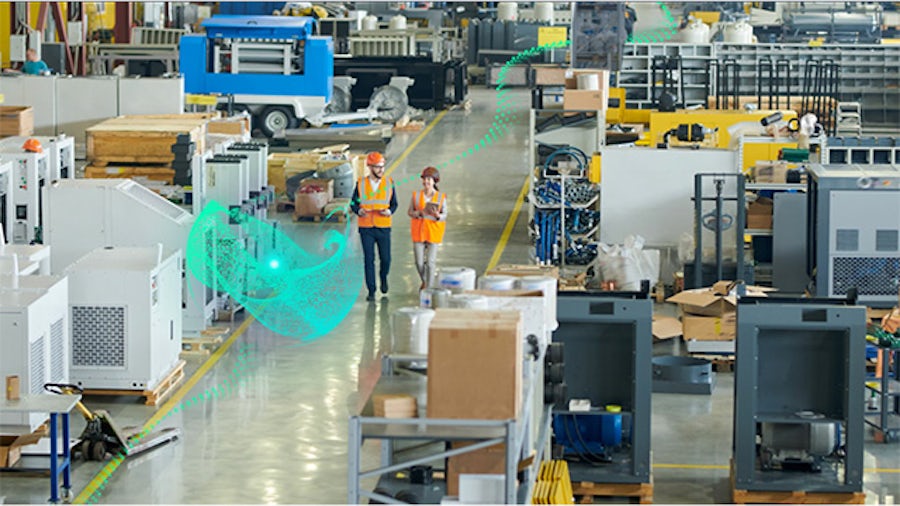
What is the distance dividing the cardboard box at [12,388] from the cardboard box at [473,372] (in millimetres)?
3771

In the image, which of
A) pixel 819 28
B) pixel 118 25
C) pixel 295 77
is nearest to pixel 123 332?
pixel 295 77

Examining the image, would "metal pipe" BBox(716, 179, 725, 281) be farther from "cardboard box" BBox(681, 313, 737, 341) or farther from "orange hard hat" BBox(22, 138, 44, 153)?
"orange hard hat" BBox(22, 138, 44, 153)

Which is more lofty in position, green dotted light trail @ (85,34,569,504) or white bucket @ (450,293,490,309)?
white bucket @ (450,293,490,309)

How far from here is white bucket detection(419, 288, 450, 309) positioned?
858cm

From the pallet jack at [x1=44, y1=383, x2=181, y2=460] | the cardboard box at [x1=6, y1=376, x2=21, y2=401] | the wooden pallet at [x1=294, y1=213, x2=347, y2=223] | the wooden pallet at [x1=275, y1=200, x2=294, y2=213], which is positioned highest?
the wooden pallet at [x1=275, y1=200, x2=294, y2=213]

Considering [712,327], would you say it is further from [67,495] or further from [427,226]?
[67,495]

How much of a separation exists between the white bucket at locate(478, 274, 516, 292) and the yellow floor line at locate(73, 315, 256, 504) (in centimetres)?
290

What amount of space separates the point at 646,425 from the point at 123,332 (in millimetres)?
4159

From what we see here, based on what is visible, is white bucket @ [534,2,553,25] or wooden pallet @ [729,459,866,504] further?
white bucket @ [534,2,553,25]

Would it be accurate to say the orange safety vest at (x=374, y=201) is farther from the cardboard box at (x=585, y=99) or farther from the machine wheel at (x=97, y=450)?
the machine wheel at (x=97, y=450)

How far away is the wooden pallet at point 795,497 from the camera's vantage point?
32.3 ft

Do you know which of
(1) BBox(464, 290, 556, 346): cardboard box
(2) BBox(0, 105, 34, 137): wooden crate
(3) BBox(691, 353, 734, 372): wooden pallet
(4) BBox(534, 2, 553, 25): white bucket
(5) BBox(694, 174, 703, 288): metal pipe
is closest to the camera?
(1) BBox(464, 290, 556, 346): cardboard box

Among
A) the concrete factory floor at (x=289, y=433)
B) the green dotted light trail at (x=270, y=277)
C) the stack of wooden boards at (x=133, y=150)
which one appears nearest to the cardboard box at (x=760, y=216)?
the concrete factory floor at (x=289, y=433)

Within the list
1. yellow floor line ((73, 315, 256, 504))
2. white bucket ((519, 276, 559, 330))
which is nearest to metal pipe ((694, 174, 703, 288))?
yellow floor line ((73, 315, 256, 504))
